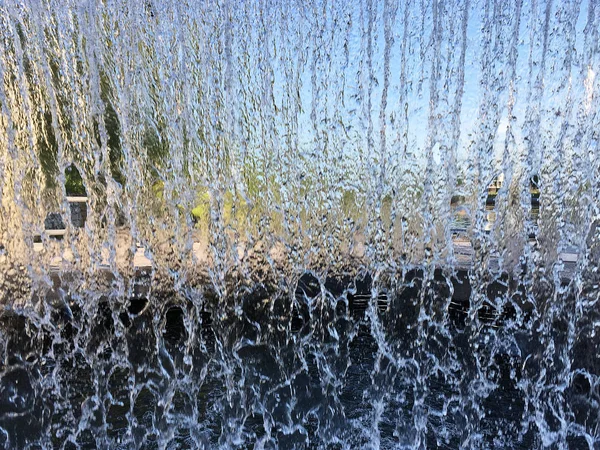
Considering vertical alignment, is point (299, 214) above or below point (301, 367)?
above

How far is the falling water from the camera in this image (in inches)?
115

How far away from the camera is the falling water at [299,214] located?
2910 millimetres

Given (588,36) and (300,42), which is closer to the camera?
(588,36)

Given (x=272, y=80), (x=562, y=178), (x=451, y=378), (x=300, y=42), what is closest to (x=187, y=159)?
(x=272, y=80)

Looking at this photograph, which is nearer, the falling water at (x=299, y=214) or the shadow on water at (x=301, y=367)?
the shadow on water at (x=301, y=367)

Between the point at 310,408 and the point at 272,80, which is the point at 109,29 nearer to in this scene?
the point at 272,80

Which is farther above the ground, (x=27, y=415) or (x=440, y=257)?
(x=440, y=257)

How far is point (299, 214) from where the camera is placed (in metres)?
3.72

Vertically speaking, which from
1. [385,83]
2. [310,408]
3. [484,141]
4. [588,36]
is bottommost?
[310,408]

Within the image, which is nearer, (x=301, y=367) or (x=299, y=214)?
(x=301, y=367)

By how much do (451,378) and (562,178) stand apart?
146cm

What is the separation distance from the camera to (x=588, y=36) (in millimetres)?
2910

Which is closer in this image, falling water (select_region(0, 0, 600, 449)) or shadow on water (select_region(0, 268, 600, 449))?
shadow on water (select_region(0, 268, 600, 449))

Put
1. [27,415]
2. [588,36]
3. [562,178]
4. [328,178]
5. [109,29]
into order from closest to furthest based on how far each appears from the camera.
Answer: [27,415] → [588,36] → [562,178] → [109,29] → [328,178]
